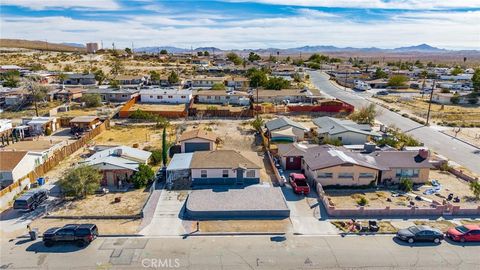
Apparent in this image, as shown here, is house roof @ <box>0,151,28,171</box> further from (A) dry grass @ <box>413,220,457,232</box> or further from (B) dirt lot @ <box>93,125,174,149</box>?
(A) dry grass @ <box>413,220,457,232</box>

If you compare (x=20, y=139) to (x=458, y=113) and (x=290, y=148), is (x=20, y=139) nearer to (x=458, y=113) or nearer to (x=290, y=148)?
(x=290, y=148)

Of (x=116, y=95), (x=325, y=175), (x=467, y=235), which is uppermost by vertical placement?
(x=116, y=95)

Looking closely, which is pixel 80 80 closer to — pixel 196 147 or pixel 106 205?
pixel 196 147

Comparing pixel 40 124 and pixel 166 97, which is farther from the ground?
pixel 166 97

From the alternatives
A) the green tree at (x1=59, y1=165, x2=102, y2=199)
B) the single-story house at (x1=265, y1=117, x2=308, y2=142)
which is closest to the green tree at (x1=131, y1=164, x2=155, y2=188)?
the green tree at (x1=59, y1=165, x2=102, y2=199)

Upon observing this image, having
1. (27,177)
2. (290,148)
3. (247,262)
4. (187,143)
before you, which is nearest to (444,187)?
(290,148)

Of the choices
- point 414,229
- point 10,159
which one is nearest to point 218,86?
point 10,159
